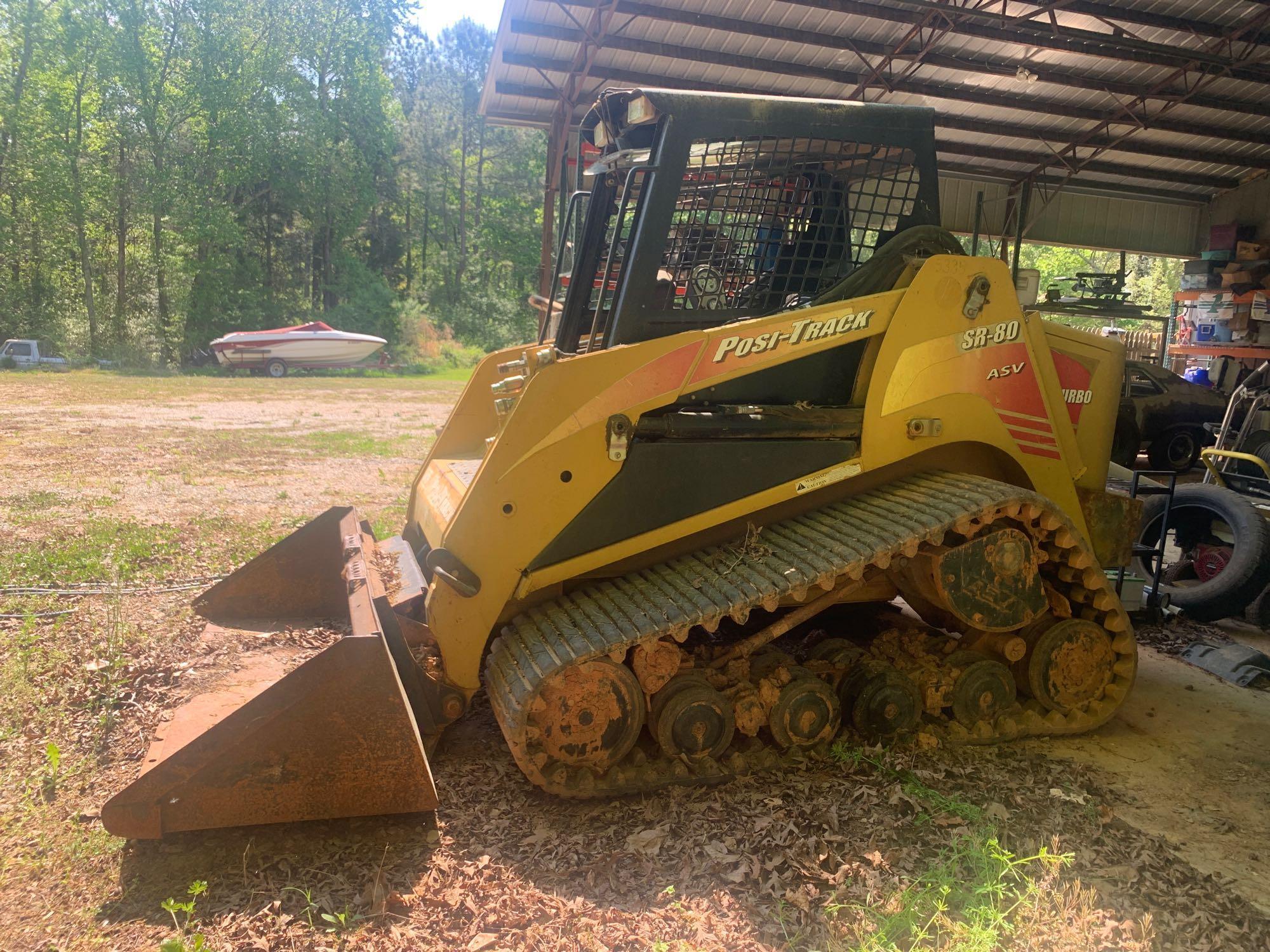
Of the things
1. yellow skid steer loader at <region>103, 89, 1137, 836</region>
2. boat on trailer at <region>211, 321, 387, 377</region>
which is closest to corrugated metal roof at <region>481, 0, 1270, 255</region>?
yellow skid steer loader at <region>103, 89, 1137, 836</region>

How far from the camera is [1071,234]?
62.3 ft

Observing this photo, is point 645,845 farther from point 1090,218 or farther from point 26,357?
point 26,357

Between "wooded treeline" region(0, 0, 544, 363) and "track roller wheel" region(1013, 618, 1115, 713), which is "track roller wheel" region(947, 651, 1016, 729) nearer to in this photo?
"track roller wheel" region(1013, 618, 1115, 713)

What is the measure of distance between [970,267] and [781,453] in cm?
122

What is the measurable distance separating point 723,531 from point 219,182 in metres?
31.5

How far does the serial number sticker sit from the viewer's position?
12.6 ft

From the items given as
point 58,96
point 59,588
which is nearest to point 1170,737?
point 59,588

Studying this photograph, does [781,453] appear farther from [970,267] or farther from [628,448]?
[970,267]

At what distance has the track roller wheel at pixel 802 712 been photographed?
3.66 meters

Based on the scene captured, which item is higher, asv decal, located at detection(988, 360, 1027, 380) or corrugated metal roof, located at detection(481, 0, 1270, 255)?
corrugated metal roof, located at detection(481, 0, 1270, 255)

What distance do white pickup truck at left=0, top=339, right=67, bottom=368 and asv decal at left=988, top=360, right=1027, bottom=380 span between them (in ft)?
76.6

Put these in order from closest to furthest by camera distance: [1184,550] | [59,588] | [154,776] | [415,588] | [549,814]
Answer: [154,776] < [549,814] < [415,588] < [59,588] < [1184,550]

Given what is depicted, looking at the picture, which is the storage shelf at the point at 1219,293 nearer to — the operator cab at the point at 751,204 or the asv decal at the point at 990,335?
the asv decal at the point at 990,335

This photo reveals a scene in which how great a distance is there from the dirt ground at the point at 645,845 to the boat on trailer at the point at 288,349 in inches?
768
